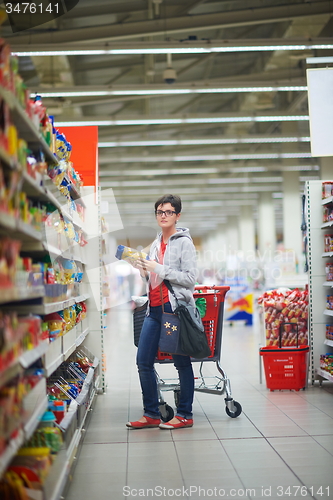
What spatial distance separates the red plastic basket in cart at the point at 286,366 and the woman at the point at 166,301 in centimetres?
154

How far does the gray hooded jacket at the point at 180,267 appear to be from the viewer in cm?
412

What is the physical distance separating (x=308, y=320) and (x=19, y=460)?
4.04 meters

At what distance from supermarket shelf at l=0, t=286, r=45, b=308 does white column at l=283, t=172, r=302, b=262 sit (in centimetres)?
1512

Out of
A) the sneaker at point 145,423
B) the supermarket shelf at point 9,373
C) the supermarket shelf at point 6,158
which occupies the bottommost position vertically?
the sneaker at point 145,423

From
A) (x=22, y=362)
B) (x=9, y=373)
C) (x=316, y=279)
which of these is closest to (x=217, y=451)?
(x=22, y=362)

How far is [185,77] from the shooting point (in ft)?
46.0

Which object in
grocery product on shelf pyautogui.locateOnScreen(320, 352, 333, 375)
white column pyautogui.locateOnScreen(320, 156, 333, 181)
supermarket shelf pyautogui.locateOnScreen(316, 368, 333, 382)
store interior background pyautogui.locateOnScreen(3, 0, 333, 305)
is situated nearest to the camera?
supermarket shelf pyautogui.locateOnScreen(316, 368, 333, 382)

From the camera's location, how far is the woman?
4.18 metres

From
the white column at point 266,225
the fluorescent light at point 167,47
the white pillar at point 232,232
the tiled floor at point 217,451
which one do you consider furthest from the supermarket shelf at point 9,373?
the white pillar at point 232,232

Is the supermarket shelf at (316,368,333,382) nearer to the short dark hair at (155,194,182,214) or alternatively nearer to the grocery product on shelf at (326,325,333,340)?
the grocery product on shelf at (326,325,333,340)

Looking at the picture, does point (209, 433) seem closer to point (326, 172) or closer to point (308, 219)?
point (308, 219)

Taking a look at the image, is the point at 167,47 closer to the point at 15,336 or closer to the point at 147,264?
the point at 147,264

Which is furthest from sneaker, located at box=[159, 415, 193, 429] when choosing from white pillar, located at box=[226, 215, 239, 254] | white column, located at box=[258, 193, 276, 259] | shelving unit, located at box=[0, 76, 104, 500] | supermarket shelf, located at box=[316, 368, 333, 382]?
white pillar, located at box=[226, 215, 239, 254]

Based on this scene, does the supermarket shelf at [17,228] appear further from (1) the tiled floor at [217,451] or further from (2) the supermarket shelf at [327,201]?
(2) the supermarket shelf at [327,201]
